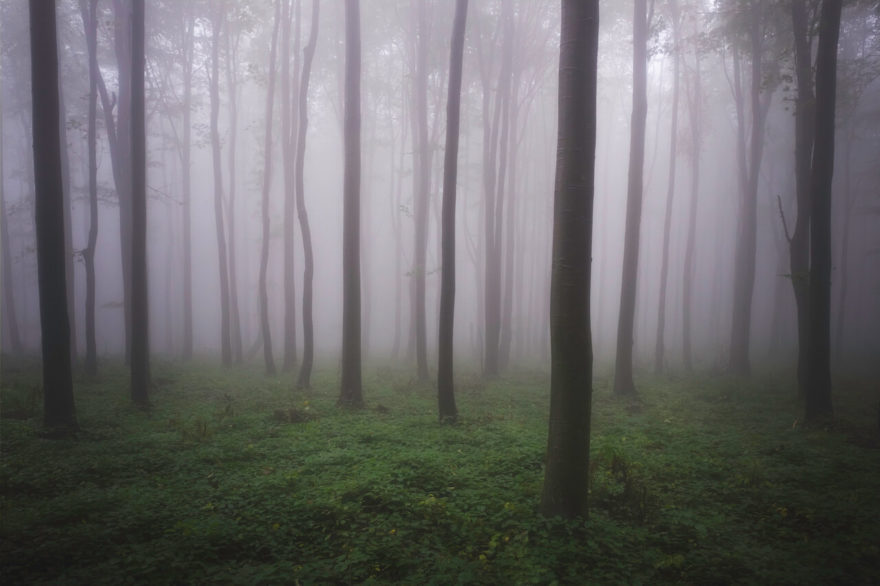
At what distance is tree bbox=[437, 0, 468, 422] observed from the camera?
9.81m

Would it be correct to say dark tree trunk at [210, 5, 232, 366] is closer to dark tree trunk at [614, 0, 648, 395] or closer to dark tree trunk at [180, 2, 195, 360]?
dark tree trunk at [180, 2, 195, 360]

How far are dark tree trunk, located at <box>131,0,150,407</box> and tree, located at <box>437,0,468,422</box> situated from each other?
25.2ft

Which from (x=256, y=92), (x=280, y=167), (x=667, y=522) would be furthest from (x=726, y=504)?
(x=280, y=167)

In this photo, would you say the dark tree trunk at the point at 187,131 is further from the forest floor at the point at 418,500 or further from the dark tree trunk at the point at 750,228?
the dark tree trunk at the point at 750,228

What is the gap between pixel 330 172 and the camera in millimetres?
49031

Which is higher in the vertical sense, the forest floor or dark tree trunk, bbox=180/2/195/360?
dark tree trunk, bbox=180/2/195/360

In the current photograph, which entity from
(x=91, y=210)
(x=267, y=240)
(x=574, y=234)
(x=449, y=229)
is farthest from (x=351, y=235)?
(x=91, y=210)

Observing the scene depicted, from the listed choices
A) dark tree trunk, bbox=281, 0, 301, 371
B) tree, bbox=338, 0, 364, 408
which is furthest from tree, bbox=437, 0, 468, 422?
dark tree trunk, bbox=281, 0, 301, 371

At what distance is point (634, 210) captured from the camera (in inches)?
536

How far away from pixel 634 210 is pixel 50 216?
1432 centimetres

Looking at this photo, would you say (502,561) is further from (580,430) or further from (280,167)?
(280,167)

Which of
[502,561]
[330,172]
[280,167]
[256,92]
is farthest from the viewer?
[330,172]

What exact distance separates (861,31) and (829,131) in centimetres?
2077

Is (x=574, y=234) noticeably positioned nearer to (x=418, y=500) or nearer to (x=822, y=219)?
(x=418, y=500)
